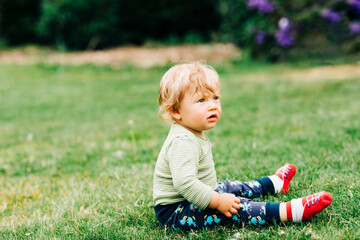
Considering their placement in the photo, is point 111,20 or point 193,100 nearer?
point 193,100

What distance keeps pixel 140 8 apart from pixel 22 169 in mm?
14756

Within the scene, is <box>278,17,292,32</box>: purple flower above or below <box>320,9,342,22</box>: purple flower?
below

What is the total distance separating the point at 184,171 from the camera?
2.18 metres

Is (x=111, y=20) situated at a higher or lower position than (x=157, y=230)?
higher

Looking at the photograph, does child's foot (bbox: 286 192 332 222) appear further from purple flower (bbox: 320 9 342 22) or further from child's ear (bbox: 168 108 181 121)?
purple flower (bbox: 320 9 342 22)

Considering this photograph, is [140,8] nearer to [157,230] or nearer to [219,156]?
[219,156]

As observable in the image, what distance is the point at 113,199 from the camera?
2.90 m

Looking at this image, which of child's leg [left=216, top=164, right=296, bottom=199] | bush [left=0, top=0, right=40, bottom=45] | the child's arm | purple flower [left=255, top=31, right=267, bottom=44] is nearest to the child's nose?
the child's arm

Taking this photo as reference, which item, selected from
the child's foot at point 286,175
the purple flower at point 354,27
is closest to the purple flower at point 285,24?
the purple flower at point 354,27

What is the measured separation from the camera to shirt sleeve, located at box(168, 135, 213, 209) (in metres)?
2.17

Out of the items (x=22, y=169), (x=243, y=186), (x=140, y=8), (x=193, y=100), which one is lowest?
(x=22, y=169)

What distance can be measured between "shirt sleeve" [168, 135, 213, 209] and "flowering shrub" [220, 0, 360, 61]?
7868mm

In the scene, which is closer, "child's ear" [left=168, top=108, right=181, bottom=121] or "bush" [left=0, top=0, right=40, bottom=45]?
"child's ear" [left=168, top=108, right=181, bottom=121]

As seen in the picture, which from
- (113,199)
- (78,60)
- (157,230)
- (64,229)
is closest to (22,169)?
(113,199)
